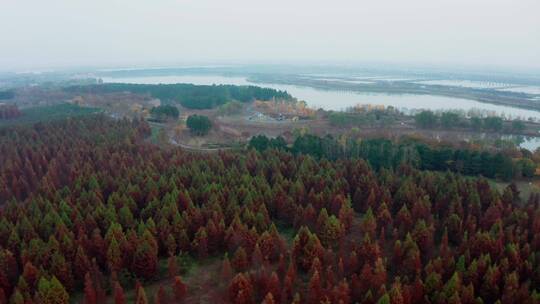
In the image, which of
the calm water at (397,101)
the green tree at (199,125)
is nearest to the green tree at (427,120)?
the calm water at (397,101)

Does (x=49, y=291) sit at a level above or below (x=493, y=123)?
below

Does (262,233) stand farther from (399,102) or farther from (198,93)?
(399,102)

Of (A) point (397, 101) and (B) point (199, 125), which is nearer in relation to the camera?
(B) point (199, 125)

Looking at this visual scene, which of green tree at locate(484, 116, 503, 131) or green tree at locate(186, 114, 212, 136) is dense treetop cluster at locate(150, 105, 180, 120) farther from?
green tree at locate(484, 116, 503, 131)

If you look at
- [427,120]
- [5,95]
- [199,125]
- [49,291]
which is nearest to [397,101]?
[427,120]

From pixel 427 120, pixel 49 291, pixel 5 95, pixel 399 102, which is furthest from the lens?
pixel 399 102

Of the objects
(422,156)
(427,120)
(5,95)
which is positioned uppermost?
(5,95)

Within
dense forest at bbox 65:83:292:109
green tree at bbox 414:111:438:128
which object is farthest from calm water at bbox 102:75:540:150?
green tree at bbox 414:111:438:128

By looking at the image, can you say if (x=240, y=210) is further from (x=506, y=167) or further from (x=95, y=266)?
(x=506, y=167)
